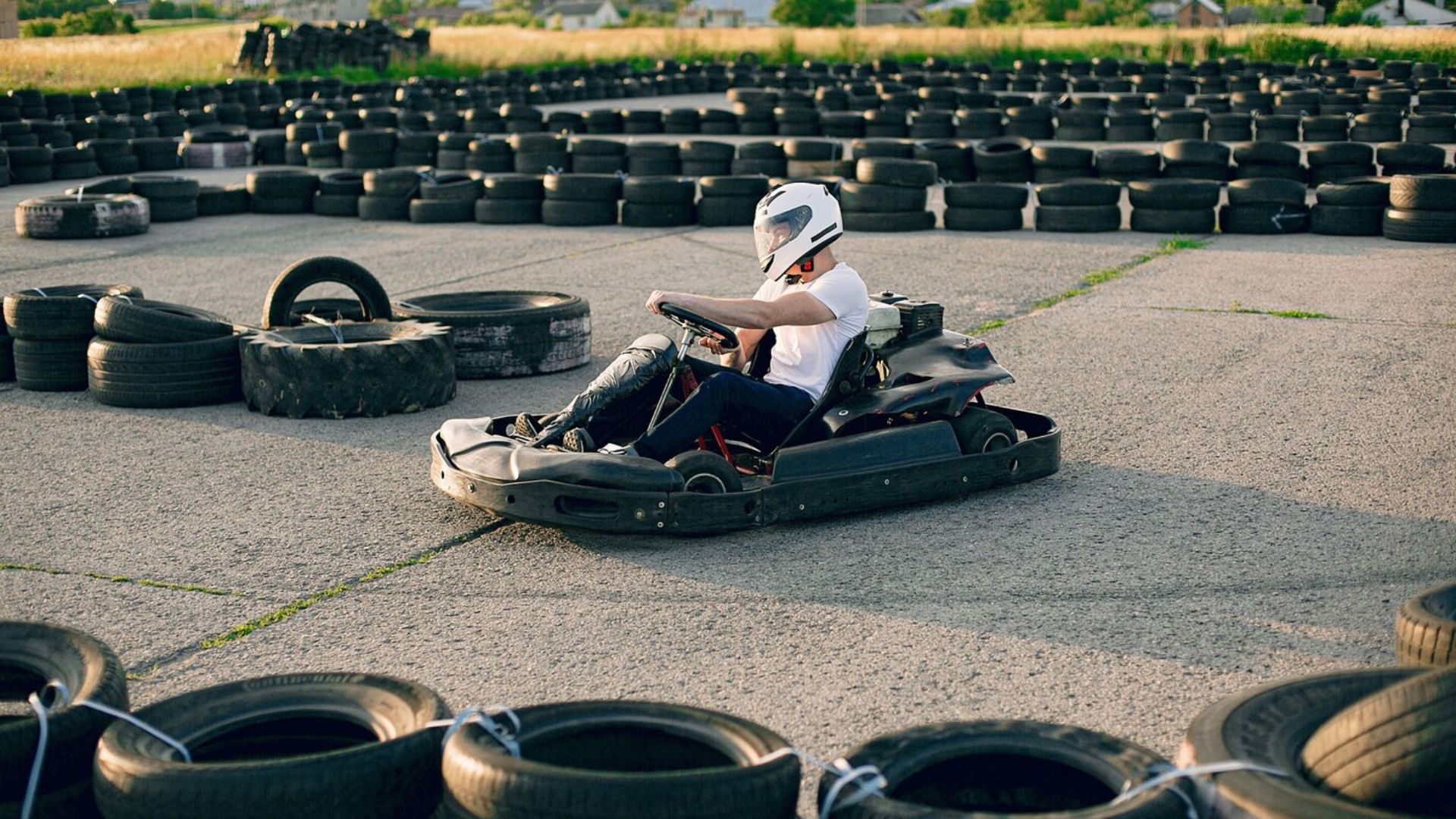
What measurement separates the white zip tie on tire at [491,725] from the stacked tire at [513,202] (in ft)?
35.2

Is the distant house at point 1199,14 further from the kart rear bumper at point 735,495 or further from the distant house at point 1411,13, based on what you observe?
→ the kart rear bumper at point 735,495

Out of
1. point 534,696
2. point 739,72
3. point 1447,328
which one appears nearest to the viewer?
point 534,696

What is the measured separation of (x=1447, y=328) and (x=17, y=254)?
10.2 m

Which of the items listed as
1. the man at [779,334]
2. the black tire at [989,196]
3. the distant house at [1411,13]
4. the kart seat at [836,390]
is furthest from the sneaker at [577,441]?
the distant house at [1411,13]

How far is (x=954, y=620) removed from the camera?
4.36m

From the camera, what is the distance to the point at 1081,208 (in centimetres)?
1255

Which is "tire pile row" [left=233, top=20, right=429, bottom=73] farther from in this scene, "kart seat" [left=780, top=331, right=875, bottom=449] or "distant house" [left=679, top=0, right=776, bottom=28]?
"distant house" [left=679, top=0, right=776, bottom=28]

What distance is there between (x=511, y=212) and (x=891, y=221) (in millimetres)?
3374

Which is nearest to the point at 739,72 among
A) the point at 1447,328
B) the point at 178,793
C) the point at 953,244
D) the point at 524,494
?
the point at 953,244

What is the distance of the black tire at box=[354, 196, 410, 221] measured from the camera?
14.0 metres

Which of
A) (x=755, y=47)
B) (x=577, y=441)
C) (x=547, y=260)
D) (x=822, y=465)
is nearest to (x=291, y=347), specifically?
(x=577, y=441)

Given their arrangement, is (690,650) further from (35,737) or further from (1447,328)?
(1447,328)

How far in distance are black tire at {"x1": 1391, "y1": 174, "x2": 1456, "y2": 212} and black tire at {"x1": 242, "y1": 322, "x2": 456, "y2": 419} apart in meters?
8.24

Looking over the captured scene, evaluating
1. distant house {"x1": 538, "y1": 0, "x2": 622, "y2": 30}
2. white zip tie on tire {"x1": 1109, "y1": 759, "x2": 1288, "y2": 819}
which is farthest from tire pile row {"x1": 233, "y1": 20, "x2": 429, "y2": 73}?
distant house {"x1": 538, "y1": 0, "x2": 622, "y2": 30}
